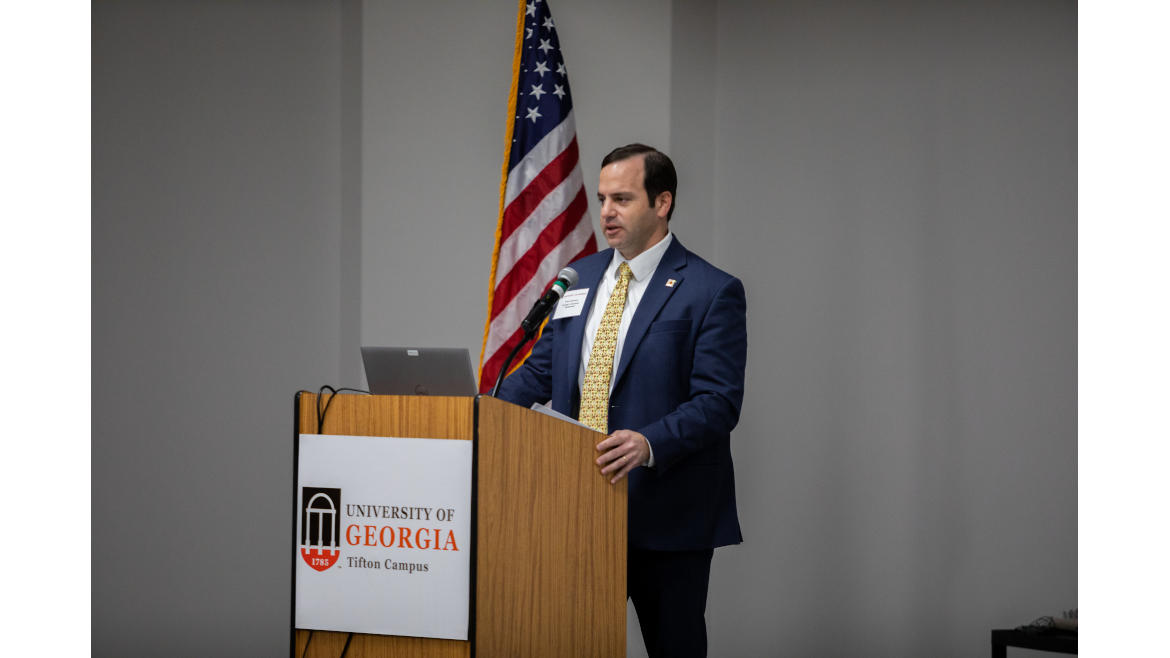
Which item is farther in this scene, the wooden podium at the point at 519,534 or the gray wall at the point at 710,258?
the gray wall at the point at 710,258

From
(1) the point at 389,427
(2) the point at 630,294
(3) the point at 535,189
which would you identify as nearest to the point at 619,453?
(1) the point at 389,427

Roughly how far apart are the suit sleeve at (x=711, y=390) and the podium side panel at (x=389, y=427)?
0.53 metres

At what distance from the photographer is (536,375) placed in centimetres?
288

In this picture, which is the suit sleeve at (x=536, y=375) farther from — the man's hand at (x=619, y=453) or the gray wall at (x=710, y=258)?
the gray wall at (x=710, y=258)

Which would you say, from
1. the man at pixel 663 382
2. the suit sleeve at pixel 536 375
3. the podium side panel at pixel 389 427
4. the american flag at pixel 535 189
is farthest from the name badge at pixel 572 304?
the american flag at pixel 535 189

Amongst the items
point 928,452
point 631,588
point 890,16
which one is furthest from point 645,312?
point 890,16

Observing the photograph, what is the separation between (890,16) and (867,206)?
0.82 m

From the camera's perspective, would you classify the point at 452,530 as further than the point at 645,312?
No

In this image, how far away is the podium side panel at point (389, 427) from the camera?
1983mm

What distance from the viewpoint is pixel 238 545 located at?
181 inches

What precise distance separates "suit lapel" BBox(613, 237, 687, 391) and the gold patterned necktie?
0.03m

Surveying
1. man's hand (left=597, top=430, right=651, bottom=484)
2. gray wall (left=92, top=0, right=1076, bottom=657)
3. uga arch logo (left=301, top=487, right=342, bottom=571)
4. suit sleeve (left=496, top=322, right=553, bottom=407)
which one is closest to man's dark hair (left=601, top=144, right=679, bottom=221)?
suit sleeve (left=496, top=322, right=553, bottom=407)

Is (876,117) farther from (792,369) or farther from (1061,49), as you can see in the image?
(792,369)

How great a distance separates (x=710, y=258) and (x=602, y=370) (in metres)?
1.92
